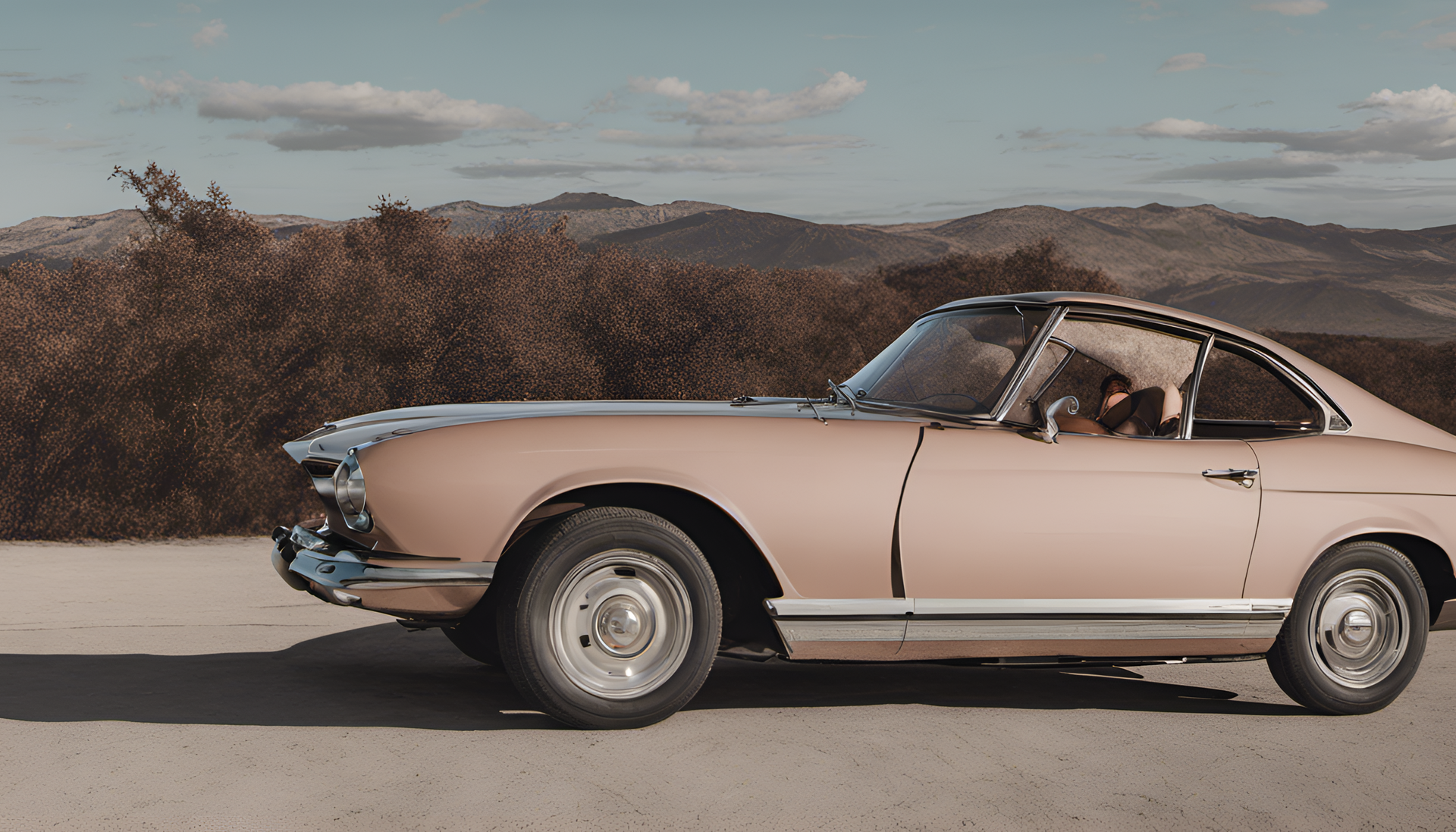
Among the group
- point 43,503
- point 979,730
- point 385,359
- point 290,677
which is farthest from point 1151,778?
point 385,359

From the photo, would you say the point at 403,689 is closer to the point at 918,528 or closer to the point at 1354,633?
the point at 918,528

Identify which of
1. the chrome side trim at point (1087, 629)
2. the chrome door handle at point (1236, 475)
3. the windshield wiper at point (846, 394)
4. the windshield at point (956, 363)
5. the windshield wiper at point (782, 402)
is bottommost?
the chrome side trim at point (1087, 629)

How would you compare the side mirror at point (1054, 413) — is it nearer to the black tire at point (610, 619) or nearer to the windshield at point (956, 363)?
the windshield at point (956, 363)

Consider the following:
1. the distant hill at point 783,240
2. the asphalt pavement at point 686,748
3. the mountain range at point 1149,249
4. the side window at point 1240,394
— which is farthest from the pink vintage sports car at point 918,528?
the distant hill at point 783,240

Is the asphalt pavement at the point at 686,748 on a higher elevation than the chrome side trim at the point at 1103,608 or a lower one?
lower

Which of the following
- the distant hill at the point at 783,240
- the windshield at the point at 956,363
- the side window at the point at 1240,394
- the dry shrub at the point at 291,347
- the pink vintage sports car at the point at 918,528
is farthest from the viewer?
the distant hill at the point at 783,240

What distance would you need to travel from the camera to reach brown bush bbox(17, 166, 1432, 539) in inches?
457

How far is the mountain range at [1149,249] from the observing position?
128 meters


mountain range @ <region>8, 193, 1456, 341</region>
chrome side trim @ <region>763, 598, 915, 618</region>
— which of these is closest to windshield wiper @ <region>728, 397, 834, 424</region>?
chrome side trim @ <region>763, 598, 915, 618</region>

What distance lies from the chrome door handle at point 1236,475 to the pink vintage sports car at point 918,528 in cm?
1

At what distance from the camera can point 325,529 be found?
465cm

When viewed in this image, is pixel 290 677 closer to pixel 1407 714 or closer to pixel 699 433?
pixel 699 433

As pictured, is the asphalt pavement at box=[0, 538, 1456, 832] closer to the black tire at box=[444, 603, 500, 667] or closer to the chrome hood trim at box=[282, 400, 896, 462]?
the black tire at box=[444, 603, 500, 667]

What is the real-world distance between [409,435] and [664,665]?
1.31 m
